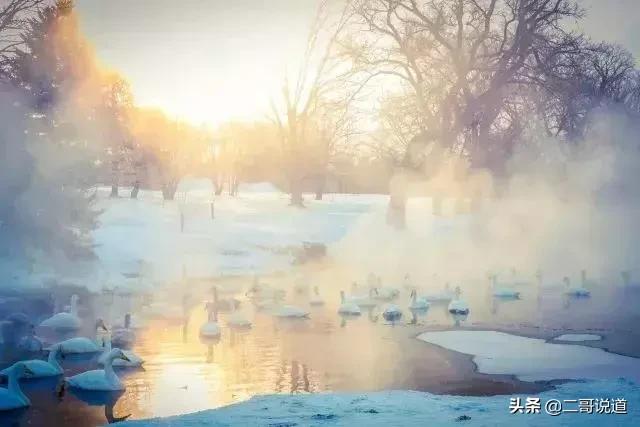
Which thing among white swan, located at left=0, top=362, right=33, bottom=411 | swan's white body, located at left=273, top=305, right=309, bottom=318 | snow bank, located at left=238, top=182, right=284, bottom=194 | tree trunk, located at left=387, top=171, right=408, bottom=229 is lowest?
white swan, located at left=0, top=362, right=33, bottom=411

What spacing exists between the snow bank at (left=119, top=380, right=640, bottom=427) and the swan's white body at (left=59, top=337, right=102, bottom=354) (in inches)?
211

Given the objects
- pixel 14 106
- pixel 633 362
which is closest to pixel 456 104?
pixel 14 106

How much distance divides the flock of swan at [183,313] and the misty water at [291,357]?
0.75ft

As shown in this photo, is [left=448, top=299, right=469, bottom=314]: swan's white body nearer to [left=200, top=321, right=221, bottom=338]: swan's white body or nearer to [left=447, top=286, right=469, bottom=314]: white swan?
[left=447, top=286, right=469, bottom=314]: white swan

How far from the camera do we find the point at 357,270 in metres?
33.3

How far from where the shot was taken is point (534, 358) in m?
14.6

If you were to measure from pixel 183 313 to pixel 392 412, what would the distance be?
11.8m

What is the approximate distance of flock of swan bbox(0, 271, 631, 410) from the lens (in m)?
11.7

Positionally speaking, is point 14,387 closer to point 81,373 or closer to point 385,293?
point 81,373

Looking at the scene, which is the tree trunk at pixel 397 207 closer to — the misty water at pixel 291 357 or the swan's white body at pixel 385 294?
the swan's white body at pixel 385 294

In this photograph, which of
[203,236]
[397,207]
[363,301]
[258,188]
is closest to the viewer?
[363,301]

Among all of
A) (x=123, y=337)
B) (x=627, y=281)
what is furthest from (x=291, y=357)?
(x=627, y=281)

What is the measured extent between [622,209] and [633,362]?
29.8 m

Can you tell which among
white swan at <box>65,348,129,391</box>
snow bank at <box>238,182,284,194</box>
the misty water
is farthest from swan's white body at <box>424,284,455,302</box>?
snow bank at <box>238,182,284,194</box>
